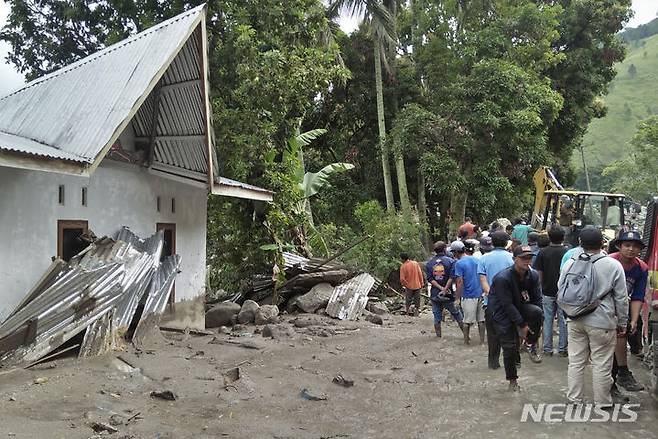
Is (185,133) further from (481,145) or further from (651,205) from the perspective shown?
(481,145)

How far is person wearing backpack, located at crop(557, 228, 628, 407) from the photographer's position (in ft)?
18.6

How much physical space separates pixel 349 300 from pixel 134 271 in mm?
6113

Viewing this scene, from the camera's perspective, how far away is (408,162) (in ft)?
87.8

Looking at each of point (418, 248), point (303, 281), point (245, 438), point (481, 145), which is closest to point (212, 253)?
point (303, 281)

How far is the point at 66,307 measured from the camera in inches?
309

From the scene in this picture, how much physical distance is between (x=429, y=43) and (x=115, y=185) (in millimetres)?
17457

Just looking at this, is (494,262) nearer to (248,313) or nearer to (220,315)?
(248,313)

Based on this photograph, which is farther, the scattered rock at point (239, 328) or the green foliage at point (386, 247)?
the green foliage at point (386, 247)

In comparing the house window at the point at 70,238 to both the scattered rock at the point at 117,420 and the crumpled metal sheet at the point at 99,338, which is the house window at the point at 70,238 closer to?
the crumpled metal sheet at the point at 99,338

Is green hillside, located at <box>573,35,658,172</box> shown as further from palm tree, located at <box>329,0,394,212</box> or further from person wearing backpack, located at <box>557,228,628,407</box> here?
person wearing backpack, located at <box>557,228,628,407</box>

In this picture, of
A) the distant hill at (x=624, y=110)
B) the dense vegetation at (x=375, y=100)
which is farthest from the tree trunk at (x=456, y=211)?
the distant hill at (x=624, y=110)

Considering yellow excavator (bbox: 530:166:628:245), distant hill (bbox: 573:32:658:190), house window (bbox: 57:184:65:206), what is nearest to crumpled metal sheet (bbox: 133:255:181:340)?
house window (bbox: 57:184:65:206)

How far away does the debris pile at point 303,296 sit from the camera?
13.9 metres

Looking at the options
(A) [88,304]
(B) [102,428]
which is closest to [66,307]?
(A) [88,304]
